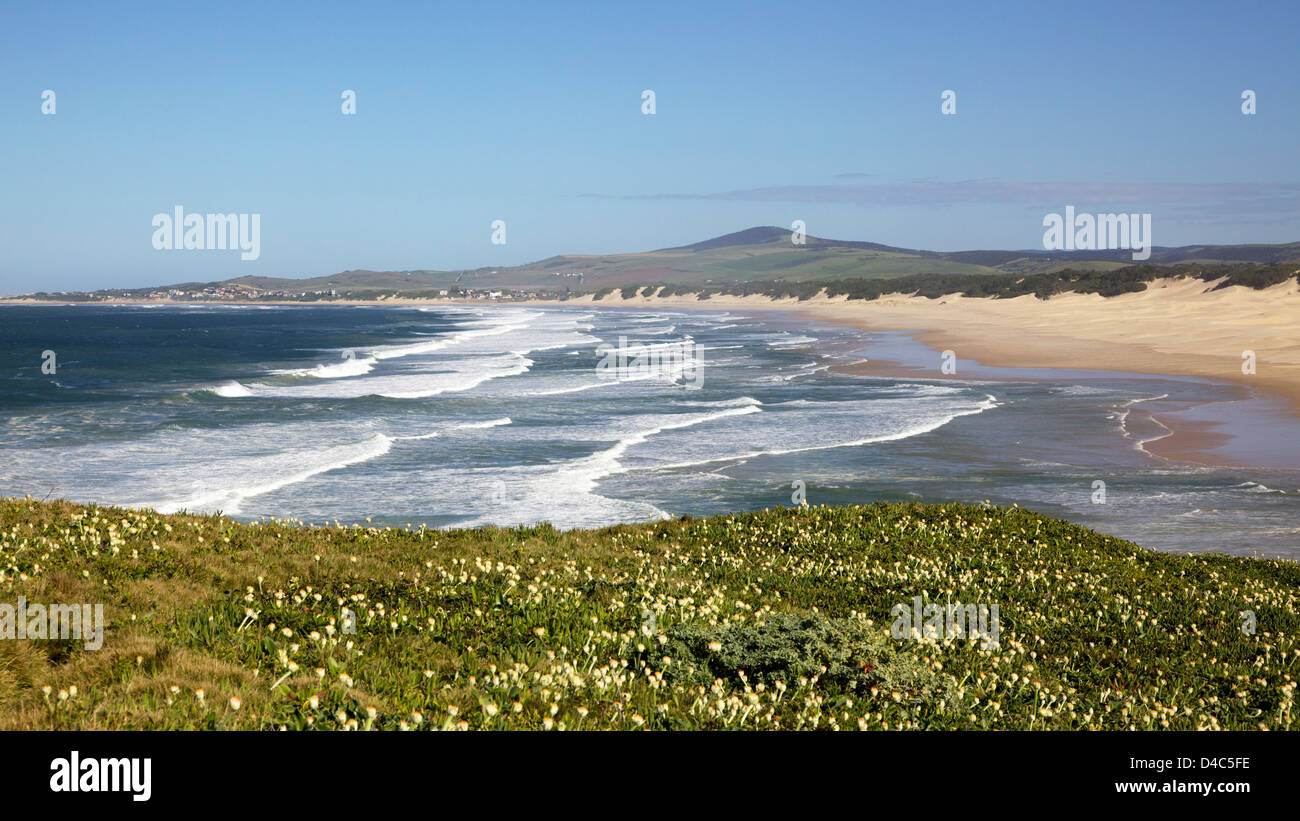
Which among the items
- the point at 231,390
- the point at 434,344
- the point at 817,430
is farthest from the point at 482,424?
the point at 434,344

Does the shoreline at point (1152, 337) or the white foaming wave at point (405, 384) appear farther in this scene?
the white foaming wave at point (405, 384)

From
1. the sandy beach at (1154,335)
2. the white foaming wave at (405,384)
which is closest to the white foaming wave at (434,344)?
the white foaming wave at (405,384)

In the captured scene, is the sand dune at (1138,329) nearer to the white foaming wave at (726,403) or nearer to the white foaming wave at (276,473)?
the white foaming wave at (726,403)

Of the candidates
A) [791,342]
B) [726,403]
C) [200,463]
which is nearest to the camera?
[200,463]

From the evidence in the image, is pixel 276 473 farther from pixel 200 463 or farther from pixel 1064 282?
pixel 1064 282

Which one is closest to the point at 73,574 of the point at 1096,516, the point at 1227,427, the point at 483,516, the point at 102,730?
the point at 102,730
